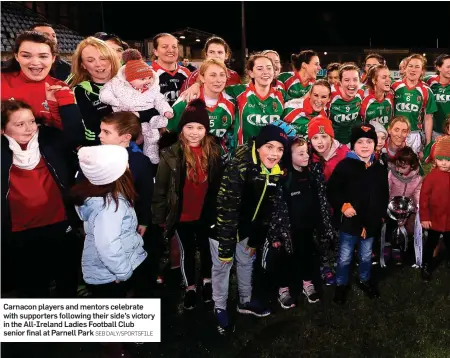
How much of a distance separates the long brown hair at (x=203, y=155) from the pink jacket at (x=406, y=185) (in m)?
2.07

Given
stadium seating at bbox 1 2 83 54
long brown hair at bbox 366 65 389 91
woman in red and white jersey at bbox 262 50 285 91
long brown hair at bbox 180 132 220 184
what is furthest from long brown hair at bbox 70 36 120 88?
stadium seating at bbox 1 2 83 54

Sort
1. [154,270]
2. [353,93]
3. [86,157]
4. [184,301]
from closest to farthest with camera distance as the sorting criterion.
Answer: [86,157] → [184,301] → [154,270] → [353,93]

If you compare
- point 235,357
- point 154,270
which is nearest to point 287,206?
point 235,357

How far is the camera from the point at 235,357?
325 cm

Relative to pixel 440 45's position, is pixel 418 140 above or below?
below

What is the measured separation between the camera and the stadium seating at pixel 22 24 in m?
27.2

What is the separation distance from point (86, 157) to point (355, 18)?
52173mm

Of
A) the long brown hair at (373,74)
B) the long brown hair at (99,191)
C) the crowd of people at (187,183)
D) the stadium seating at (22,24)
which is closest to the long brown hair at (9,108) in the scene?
the crowd of people at (187,183)

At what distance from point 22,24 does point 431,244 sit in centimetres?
3085

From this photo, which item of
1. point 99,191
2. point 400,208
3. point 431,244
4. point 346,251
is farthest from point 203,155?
point 431,244

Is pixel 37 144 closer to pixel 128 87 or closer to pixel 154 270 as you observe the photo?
pixel 128 87

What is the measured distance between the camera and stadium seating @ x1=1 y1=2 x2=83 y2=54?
89.2ft

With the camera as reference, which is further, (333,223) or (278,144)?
(333,223)

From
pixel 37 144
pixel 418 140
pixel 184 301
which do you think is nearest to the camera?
pixel 37 144
